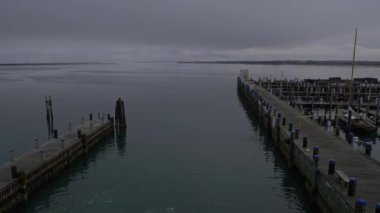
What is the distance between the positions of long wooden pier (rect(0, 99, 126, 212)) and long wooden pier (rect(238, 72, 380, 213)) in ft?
53.7

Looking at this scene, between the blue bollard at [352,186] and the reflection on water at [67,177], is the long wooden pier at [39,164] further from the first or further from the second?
the blue bollard at [352,186]

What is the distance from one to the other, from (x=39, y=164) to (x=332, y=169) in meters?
17.7

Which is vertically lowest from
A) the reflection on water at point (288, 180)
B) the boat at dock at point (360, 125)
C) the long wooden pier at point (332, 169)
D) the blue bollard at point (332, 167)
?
the reflection on water at point (288, 180)

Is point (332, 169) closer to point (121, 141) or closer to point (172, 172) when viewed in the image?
point (172, 172)

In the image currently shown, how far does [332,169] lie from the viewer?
648 inches

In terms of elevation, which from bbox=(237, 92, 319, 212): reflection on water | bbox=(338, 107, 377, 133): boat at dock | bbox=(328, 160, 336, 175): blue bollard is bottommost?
bbox=(237, 92, 319, 212): reflection on water

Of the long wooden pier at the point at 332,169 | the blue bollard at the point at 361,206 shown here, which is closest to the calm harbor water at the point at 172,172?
the long wooden pier at the point at 332,169

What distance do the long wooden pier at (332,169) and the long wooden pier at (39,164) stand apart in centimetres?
1637

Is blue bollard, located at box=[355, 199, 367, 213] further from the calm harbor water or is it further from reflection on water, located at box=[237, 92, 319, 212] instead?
the calm harbor water

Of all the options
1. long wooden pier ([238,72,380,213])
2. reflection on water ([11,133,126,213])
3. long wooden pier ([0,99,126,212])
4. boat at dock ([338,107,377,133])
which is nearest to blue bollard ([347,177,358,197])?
long wooden pier ([238,72,380,213])

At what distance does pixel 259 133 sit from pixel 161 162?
50.1 feet

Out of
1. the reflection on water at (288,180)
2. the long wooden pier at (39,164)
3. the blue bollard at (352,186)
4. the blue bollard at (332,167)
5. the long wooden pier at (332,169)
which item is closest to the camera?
the blue bollard at (352,186)

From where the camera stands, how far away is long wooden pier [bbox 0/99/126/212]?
56.7 ft

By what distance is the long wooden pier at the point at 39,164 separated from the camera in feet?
56.7
